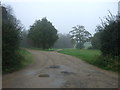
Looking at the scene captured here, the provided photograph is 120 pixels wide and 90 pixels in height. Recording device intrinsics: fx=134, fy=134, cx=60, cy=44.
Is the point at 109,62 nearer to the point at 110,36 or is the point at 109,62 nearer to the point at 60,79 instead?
the point at 110,36

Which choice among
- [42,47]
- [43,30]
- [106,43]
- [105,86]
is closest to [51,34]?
[43,30]

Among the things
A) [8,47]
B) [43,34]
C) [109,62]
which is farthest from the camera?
[43,34]

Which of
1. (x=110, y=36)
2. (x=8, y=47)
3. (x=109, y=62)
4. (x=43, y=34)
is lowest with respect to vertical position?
(x=109, y=62)

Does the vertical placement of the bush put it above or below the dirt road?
above

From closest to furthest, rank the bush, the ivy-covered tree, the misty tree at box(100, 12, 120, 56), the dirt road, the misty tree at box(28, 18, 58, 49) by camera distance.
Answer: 1. the dirt road
2. the ivy-covered tree
3. the bush
4. the misty tree at box(100, 12, 120, 56)
5. the misty tree at box(28, 18, 58, 49)

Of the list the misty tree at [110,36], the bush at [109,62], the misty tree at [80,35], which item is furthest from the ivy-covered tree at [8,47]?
the misty tree at [80,35]

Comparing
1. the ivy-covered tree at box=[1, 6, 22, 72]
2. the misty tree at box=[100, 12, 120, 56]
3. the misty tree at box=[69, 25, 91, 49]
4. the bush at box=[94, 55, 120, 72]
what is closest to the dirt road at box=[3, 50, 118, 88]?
the ivy-covered tree at box=[1, 6, 22, 72]

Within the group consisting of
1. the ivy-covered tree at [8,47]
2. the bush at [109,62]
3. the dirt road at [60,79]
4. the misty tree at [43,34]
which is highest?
the misty tree at [43,34]

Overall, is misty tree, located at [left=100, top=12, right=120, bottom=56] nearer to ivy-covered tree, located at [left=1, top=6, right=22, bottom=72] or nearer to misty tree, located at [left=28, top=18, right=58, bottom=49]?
ivy-covered tree, located at [left=1, top=6, right=22, bottom=72]

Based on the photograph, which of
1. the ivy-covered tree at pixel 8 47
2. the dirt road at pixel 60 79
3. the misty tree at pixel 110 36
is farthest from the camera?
the misty tree at pixel 110 36

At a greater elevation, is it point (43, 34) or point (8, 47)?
point (43, 34)

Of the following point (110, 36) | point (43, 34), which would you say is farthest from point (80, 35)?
point (110, 36)

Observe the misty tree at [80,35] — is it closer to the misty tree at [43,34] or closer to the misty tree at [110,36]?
the misty tree at [43,34]

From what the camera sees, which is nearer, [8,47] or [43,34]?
[8,47]
